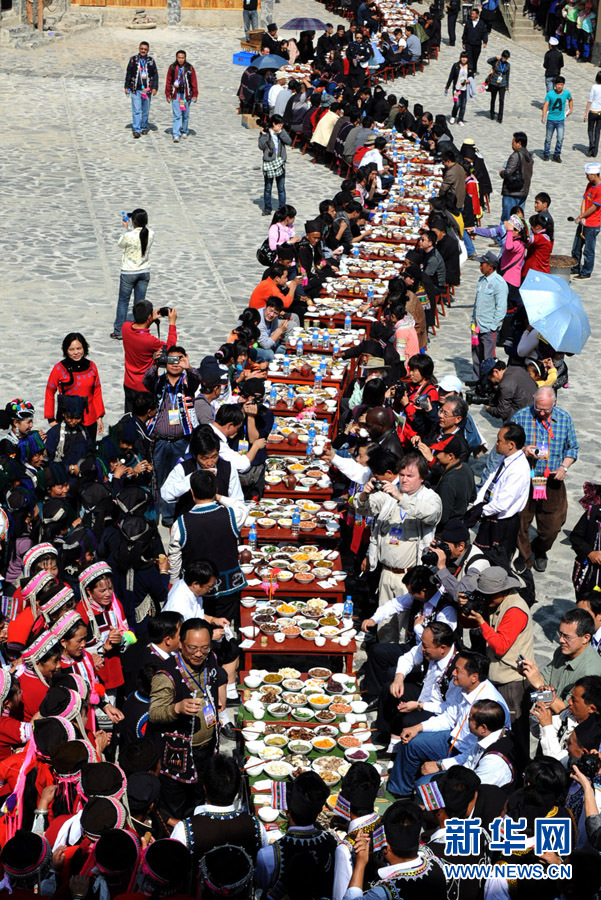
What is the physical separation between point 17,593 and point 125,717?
157 centimetres

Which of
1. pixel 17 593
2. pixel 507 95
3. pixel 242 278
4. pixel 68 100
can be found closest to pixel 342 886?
pixel 17 593

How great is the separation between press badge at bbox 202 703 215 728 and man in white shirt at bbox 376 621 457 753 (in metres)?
1.71

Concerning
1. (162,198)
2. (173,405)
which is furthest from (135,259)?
(162,198)

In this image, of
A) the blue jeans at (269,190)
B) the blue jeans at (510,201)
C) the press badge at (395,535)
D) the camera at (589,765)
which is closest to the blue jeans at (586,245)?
the blue jeans at (510,201)

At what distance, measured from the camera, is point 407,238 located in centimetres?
1848

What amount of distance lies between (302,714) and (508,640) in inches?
64.7

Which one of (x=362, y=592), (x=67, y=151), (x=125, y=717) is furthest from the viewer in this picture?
(x=67, y=151)

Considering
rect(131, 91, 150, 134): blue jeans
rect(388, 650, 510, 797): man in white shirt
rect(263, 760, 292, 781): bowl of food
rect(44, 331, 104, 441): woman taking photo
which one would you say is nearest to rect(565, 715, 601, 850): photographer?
rect(388, 650, 510, 797): man in white shirt

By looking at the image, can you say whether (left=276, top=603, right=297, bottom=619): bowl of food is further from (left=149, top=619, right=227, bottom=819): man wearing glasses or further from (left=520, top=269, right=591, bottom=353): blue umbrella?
(left=520, top=269, right=591, bottom=353): blue umbrella

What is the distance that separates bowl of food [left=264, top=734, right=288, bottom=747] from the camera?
7773mm

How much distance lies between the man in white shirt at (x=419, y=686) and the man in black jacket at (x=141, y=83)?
2021 cm

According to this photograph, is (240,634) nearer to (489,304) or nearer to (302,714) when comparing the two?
(302,714)

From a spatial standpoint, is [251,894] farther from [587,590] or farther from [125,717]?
[587,590]

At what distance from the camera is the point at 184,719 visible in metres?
6.83
